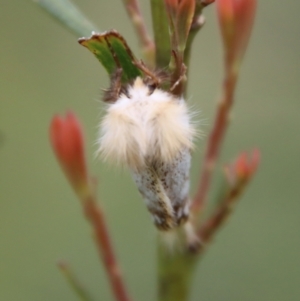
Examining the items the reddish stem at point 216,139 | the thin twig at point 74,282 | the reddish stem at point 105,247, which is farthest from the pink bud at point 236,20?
the thin twig at point 74,282

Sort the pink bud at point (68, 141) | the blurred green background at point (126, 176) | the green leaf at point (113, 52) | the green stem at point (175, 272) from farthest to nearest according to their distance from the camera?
the blurred green background at point (126, 176), the green stem at point (175, 272), the pink bud at point (68, 141), the green leaf at point (113, 52)

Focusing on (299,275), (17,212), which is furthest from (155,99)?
(17,212)

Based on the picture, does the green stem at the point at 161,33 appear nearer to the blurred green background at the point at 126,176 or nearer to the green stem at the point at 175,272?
the green stem at the point at 175,272

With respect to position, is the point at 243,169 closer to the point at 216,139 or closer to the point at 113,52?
the point at 216,139

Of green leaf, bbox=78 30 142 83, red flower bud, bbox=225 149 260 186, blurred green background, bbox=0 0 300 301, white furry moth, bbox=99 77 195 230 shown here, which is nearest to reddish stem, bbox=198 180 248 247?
red flower bud, bbox=225 149 260 186

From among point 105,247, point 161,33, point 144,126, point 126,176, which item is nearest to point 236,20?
point 161,33
